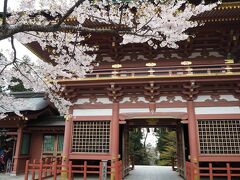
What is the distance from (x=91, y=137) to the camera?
11344 mm

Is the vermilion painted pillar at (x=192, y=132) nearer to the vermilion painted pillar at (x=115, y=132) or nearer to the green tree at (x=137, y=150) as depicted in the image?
the vermilion painted pillar at (x=115, y=132)

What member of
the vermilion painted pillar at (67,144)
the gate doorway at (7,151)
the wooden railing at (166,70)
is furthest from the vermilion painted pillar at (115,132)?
the gate doorway at (7,151)

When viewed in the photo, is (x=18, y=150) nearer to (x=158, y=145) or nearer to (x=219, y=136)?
(x=219, y=136)

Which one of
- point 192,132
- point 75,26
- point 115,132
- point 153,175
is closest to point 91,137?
point 115,132

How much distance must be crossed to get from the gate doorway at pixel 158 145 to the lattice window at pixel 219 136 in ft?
6.50

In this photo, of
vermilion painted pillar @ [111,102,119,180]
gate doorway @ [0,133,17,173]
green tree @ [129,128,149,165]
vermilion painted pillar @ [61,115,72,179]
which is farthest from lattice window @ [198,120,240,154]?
green tree @ [129,128,149,165]

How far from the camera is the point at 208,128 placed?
34.9 feet

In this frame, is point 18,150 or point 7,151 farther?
point 7,151

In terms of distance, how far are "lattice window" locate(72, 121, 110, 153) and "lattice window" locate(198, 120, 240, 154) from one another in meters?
4.17

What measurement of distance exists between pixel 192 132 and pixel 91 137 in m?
4.52

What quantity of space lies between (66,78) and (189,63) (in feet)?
18.1

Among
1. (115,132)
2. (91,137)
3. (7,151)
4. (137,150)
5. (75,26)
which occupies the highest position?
(75,26)

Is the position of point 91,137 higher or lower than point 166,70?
lower

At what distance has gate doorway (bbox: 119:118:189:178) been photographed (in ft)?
43.3
